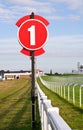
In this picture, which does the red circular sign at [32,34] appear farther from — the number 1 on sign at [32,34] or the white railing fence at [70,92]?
the white railing fence at [70,92]

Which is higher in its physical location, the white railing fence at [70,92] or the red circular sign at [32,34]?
the red circular sign at [32,34]

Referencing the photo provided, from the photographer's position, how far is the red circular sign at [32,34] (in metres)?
9.73

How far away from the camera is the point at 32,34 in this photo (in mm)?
9812

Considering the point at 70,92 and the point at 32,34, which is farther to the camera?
the point at 70,92

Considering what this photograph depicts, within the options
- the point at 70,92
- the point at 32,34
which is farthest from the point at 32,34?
the point at 70,92

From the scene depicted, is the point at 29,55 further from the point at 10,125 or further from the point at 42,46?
the point at 10,125

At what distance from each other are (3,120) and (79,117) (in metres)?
2.43

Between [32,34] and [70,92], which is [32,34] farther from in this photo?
[70,92]

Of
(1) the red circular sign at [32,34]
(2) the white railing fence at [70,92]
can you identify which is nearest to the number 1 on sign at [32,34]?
(1) the red circular sign at [32,34]

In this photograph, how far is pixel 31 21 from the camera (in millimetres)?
10000

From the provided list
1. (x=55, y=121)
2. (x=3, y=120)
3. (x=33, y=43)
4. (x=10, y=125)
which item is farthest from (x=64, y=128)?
(x=3, y=120)

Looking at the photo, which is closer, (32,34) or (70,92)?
(32,34)

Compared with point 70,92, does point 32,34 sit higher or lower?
higher

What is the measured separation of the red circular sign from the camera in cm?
973
